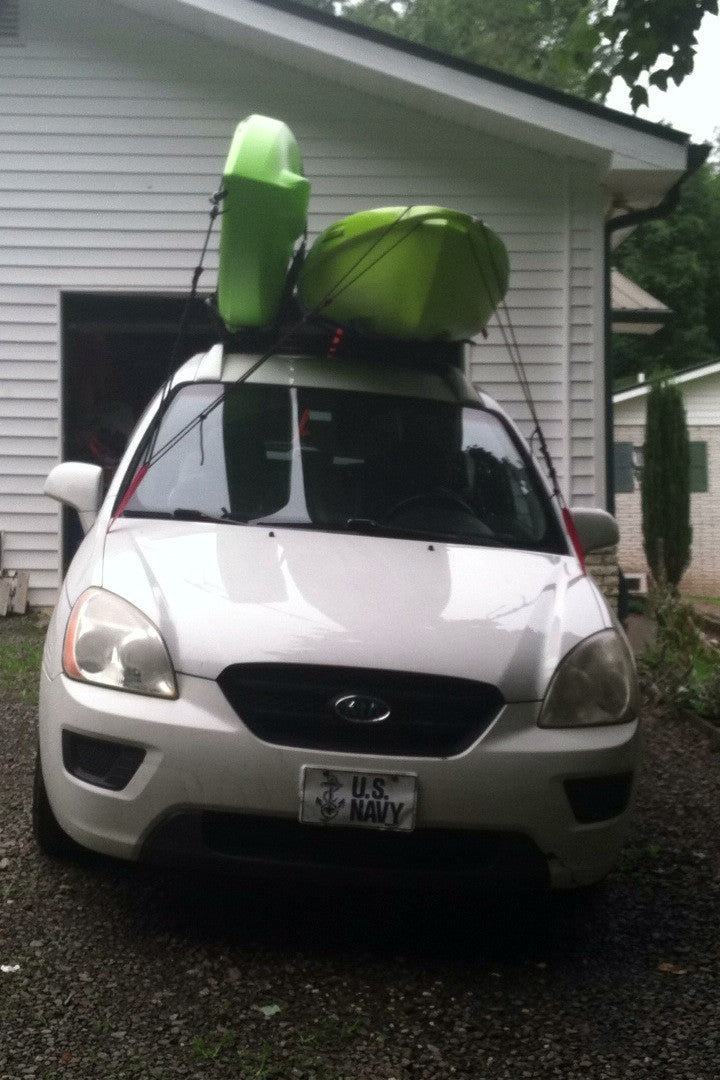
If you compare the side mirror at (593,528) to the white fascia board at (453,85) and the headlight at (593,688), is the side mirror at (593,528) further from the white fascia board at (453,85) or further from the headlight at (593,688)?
the white fascia board at (453,85)

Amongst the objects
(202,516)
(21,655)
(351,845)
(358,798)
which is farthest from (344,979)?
(21,655)

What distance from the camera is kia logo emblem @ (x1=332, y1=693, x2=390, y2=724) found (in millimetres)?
3457

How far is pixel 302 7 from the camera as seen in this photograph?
9453 millimetres

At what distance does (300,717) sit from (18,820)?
179 cm

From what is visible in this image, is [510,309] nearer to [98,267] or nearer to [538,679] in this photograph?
[98,267]

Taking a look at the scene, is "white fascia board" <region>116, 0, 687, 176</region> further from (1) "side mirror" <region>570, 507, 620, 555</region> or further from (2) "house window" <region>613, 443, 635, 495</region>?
(1) "side mirror" <region>570, 507, 620, 555</region>

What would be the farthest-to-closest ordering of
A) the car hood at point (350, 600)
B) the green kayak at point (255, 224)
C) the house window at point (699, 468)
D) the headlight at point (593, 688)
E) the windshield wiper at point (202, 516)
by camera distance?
1. the house window at point (699, 468)
2. the green kayak at point (255, 224)
3. the windshield wiper at point (202, 516)
4. the headlight at point (593, 688)
5. the car hood at point (350, 600)

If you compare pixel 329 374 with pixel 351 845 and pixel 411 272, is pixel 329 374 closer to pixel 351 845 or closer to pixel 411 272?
pixel 411 272

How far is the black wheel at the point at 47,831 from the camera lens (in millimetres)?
4109

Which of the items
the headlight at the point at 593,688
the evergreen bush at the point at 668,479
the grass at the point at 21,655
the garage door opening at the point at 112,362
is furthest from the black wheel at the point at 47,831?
the evergreen bush at the point at 668,479

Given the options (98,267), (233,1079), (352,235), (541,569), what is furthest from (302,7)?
(233,1079)

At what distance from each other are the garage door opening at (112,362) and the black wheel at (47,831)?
249 inches

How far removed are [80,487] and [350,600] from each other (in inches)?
56.5

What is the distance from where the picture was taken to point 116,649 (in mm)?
3602
